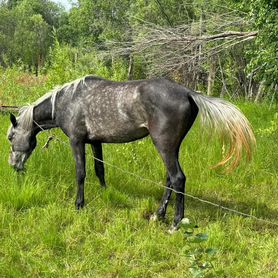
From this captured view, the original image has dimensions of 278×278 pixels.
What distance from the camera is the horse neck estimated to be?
5.42 metres

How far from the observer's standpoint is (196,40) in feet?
29.8

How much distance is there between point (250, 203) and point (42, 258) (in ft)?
9.94

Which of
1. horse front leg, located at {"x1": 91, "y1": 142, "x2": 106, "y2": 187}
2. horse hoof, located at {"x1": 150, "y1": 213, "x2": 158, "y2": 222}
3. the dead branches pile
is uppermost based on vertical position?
the dead branches pile

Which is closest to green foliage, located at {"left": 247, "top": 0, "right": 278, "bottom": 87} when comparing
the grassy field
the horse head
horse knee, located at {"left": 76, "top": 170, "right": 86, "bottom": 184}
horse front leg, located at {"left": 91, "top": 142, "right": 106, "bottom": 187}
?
the grassy field

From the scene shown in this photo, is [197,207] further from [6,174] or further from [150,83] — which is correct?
[6,174]

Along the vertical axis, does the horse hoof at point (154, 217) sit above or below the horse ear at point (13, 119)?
below

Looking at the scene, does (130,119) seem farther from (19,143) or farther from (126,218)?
(19,143)

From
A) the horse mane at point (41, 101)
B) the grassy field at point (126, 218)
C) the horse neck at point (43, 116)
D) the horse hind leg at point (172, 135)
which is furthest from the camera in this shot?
the horse neck at point (43, 116)

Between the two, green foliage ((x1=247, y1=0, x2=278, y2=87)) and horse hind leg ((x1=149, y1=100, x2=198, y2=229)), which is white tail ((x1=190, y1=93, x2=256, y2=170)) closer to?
horse hind leg ((x1=149, y1=100, x2=198, y2=229))

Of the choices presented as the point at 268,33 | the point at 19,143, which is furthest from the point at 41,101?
the point at 268,33

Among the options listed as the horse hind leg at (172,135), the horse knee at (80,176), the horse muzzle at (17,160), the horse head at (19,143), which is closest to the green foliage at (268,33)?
the horse hind leg at (172,135)

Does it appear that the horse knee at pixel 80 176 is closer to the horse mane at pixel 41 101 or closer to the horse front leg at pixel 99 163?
the horse front leg at pixel 99 163

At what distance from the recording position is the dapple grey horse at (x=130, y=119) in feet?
14.8

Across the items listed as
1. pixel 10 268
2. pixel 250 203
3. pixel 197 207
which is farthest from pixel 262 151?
pixel 10 268
